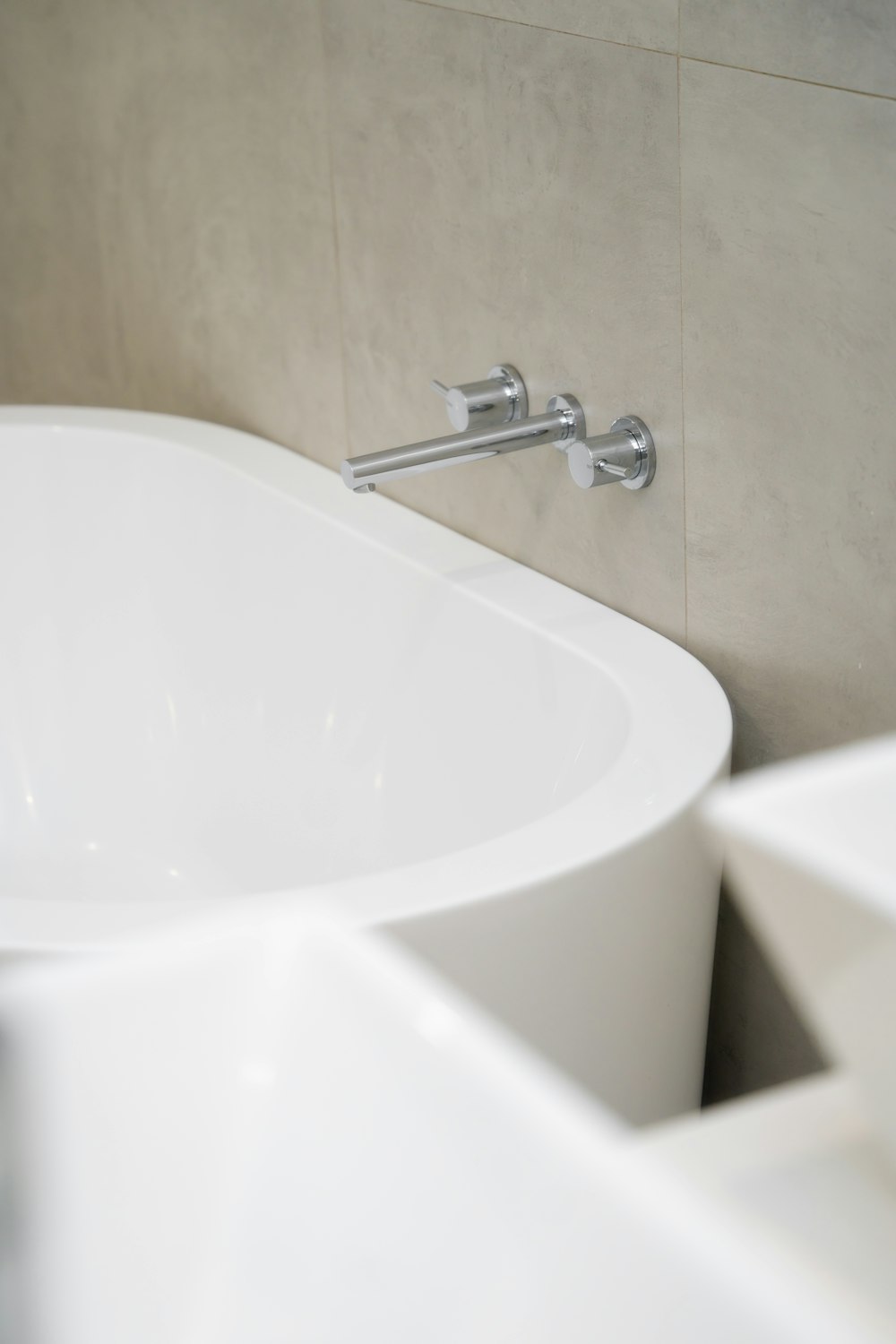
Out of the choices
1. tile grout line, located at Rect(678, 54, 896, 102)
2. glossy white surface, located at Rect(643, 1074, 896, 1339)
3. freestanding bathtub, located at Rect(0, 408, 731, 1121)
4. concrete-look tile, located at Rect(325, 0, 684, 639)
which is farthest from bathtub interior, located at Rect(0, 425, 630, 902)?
glossy white surface, located at Rect(643, 1074, 896, 1339)

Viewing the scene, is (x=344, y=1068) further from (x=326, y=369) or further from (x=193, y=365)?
(x=193, y=365)

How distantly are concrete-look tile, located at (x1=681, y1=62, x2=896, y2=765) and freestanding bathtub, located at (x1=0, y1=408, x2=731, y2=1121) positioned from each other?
3.3 inches

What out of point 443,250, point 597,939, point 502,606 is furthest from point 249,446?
point 597,939

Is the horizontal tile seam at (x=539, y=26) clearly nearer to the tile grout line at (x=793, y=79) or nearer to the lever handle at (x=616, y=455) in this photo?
the tile grout line at (x=793, y=79)

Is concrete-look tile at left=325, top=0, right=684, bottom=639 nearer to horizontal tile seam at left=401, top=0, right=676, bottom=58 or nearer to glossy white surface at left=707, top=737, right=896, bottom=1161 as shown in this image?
horizontal tile seam at left=401, top=0, right=676, bottom=58

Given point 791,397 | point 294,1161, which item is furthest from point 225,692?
point 294,1161

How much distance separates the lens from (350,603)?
1.68 meters

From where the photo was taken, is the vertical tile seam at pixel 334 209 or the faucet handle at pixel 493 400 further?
the vertical tile seam at pixel 334 209

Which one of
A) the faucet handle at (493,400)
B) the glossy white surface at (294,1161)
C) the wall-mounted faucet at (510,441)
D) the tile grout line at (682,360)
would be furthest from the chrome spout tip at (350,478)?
the glossy white surface at (294,1161)

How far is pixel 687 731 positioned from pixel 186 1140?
745 mm

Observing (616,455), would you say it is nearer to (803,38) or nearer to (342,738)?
(803,38)

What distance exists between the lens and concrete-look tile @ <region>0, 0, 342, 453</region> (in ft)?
5.86

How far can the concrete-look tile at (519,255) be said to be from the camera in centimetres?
128

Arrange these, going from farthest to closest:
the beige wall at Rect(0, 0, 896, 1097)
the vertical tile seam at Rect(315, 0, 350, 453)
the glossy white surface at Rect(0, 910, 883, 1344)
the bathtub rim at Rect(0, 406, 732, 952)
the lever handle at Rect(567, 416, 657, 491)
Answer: the vertical tile seam at Rect(315, 0, 350, 453)
the lever handle at Rect(567, 416, 657, 491)
the beige wall at Rect(0, 0, 896, 1097)
the bathtub rim at Rect(0, 406, 732, 952)
the glossy white surface at Rect(0, 910, 883, 1344)
